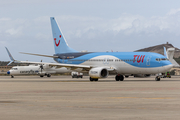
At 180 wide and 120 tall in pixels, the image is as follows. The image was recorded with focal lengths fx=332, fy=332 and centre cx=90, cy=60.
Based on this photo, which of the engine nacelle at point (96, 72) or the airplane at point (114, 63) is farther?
the engine nacelle at point (96, 72)

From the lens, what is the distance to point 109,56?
165 ft

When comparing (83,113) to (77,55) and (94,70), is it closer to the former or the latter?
(94,70)

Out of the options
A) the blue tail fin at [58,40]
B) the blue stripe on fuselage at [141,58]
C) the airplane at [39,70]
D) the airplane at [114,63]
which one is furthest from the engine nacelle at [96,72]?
the airplane at [39,70]

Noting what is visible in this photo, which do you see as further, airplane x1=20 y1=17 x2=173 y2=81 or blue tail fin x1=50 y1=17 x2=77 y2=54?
blue tail fin x1=50 y1=17 x2=77 y2=54

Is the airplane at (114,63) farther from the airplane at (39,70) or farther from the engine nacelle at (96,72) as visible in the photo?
the airplane at (39,70)

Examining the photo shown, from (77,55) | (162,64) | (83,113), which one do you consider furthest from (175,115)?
(77,55)

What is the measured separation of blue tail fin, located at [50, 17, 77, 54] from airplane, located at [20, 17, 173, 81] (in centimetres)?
82

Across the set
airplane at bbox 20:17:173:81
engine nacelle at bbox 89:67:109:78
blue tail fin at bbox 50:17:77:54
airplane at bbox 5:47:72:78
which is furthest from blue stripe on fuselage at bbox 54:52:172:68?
airplane at bbox 5:47:72:78

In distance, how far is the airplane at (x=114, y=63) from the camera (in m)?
46.4

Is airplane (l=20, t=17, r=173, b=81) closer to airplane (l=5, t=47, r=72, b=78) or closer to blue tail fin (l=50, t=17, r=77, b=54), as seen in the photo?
blue tail fin (l=50, t=17, r=77, b=54)

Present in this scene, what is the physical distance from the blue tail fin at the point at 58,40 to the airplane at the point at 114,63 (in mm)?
816

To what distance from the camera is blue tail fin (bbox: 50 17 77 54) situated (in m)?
57.9

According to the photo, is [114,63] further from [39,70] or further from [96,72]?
[39,70]

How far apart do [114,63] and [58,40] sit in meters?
13.7
